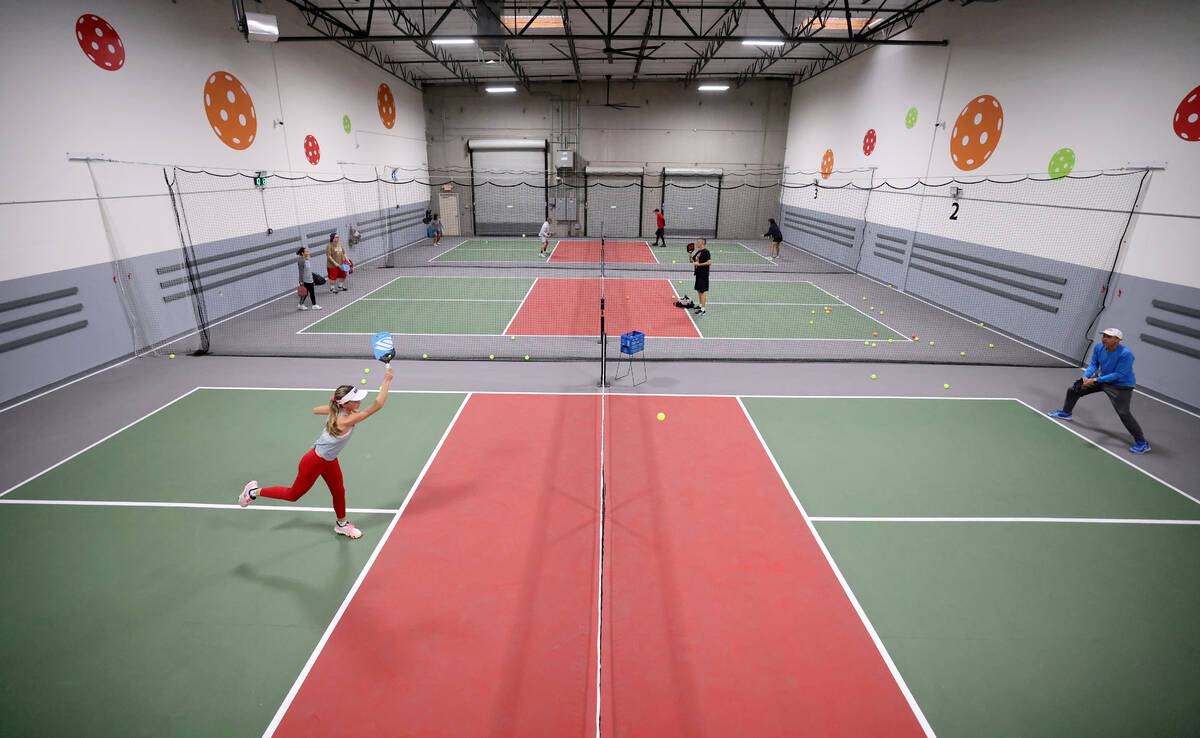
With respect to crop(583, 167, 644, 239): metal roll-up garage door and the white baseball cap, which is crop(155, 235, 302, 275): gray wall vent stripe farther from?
crop(583, 167, 644, 239): metal roll-up garage door

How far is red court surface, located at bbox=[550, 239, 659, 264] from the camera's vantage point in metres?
22.3

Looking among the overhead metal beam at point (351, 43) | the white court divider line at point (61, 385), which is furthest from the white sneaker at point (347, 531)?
the overhead metal beam at point (351, 43)

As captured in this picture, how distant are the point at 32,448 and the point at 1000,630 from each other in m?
11.2

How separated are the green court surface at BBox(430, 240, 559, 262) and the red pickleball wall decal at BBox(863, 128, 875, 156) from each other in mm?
12670

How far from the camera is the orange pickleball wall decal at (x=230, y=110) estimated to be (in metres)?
12.9

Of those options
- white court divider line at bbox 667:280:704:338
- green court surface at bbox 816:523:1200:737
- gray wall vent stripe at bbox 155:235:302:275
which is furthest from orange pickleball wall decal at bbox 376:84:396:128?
green court surface at bbox 816:523:1200:737

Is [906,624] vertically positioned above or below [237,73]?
below

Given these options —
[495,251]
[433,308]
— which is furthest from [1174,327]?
[495,251]

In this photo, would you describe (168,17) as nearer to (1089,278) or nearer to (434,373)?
(434,373)

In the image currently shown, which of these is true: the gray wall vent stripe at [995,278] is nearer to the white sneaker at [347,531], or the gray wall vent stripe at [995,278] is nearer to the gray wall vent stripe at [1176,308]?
the gray wall vent stripe at [1176,308]

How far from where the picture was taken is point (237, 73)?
45.2 feet

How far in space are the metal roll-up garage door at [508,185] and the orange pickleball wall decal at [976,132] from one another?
19.0m

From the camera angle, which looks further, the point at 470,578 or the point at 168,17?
the point at 168,17

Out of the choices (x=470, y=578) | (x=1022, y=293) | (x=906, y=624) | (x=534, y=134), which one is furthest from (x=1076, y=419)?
(x=534, y=134)
